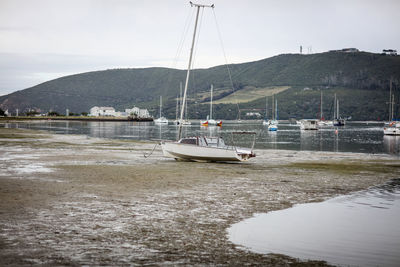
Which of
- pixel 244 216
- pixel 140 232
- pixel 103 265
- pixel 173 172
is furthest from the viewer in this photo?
pixel 173 172

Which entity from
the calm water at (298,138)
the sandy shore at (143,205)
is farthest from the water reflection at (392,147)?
the sandy shore at (143,205)

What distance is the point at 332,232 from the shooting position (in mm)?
10758

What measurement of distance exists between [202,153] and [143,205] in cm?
1317

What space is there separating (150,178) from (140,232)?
29.5ft

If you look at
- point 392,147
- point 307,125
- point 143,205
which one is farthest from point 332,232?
point 307,125

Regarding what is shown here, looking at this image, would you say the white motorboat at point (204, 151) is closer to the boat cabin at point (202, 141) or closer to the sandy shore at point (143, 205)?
the boat cabin at point (202, 141)

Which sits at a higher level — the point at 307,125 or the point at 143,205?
the point at 307,125

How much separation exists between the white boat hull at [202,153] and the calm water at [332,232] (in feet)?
35.5

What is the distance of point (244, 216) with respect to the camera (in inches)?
475

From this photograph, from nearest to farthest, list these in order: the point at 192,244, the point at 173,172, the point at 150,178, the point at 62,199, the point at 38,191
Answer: the point at 192,244 → the point at 62,199 → the point at 38,191 → the point at 150,178 → the point at 173,172

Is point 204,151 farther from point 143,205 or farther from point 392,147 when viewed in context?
point 392,147

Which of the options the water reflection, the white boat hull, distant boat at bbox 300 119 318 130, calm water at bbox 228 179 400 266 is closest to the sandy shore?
calm water at bbox 228 179 400 266

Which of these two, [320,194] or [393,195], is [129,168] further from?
[393,195]

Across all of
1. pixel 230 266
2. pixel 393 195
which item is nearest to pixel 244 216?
pixel 230 266
